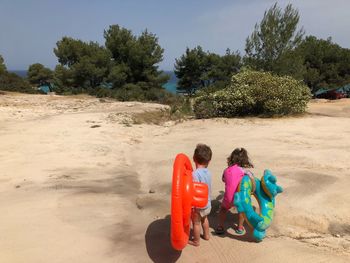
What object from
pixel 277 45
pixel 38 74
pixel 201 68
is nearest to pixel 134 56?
pixel 201 68

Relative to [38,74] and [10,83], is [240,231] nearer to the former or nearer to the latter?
[10,83]

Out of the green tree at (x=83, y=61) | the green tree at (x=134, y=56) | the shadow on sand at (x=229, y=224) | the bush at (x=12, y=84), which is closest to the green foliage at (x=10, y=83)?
Result: the bush at (x=12, y=84)

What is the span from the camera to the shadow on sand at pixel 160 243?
405 cm

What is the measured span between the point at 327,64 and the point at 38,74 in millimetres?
31864

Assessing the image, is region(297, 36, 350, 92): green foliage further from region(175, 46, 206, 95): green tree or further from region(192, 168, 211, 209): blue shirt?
region(192, 168, 211, 209): blue shirt

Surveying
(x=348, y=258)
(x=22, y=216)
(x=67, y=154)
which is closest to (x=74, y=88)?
(x=67, y=154)

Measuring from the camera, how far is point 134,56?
29938 mm

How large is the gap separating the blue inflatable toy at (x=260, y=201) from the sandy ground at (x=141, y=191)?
0.66 ft

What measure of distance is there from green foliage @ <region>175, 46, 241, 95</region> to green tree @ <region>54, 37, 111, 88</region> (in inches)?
314

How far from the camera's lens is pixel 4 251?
13.3 feet

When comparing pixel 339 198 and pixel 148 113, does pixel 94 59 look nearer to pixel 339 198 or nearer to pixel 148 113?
pixel 148 113

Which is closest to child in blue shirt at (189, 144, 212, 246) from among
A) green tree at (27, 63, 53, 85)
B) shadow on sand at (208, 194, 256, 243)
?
shadow on sand at (208, 194, 256, 243)

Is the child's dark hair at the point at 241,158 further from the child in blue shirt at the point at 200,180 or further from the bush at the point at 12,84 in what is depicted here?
the bush at the point at 12,84

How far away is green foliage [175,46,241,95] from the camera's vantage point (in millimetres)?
34219
